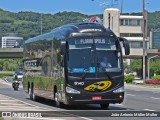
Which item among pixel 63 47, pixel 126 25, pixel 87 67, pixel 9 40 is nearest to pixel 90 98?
pixel 87 67

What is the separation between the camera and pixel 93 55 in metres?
20.5

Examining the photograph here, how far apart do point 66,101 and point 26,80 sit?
11.0m

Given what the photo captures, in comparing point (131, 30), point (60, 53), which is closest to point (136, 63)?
point (131, 30)

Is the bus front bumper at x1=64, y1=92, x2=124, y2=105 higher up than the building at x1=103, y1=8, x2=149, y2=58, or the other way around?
the building at x1=103, y1=8, x2=149, y2=58

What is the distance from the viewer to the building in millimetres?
105762

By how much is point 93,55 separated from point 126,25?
299ft

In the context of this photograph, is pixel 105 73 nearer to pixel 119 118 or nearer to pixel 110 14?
pixel 119 118

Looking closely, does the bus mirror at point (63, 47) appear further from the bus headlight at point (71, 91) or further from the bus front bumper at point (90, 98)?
the bus front bumper at point (90, 98)

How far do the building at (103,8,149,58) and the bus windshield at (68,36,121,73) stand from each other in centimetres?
8210

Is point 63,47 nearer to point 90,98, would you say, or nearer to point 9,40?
point 90,98

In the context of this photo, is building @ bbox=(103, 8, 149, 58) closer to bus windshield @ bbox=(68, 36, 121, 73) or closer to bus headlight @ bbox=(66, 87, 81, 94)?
bus windshield @ bbox=(68, 36, 121, 73)

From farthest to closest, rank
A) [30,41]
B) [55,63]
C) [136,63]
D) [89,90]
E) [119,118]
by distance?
[136,63] < [30,41] < [55,63] < [89,90] < [119,118]

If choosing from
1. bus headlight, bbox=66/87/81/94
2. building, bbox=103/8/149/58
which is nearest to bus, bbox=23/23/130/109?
bus headlight, bbox=66/87/81/94

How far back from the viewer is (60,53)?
21.1 m
